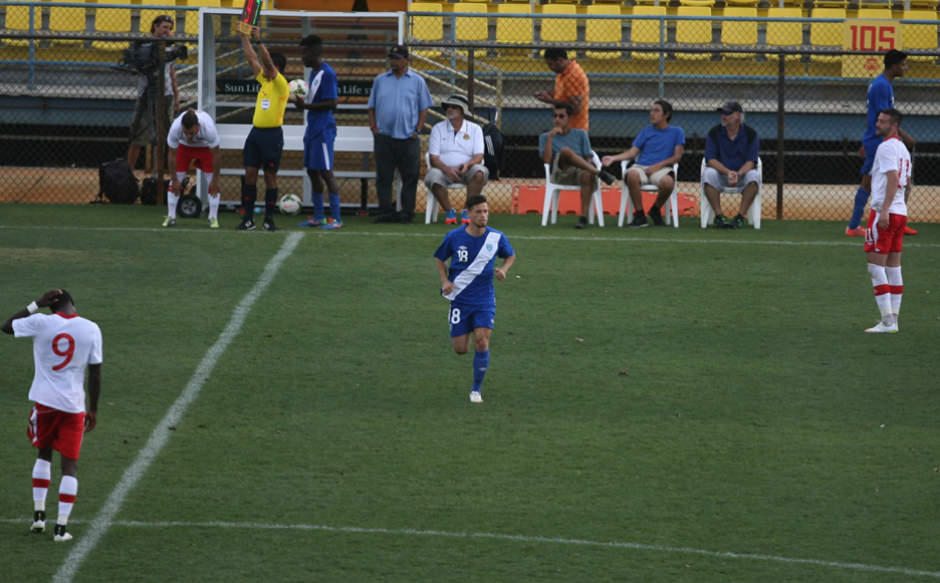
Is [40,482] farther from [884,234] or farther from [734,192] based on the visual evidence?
[734,192]

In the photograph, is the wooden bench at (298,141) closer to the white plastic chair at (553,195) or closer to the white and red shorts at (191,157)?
the white and red shorts at (191,157)

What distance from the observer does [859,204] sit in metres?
14.1

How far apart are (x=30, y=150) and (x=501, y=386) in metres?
14.5

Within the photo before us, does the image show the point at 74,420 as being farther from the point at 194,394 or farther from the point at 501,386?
the point at 501,386

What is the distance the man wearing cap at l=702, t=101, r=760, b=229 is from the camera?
14.3 meters

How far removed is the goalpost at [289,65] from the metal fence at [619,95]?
2845 millimetres

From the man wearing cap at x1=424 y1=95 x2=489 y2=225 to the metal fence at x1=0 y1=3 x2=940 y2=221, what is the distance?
3.86 meters

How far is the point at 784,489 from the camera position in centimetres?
666

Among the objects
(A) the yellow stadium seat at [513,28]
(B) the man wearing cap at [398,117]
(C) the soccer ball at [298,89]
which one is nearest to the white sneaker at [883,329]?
(B) the man wearing cap at [398,117]

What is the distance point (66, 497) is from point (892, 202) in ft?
22.1

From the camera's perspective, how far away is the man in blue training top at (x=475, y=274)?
7.95m

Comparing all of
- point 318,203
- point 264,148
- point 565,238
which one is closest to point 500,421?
point 565,238

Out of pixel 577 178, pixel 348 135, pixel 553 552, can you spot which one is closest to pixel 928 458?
pixel 553 552

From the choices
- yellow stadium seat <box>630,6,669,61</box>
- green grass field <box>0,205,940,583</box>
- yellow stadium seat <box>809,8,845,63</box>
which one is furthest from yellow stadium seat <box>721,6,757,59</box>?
green grass field <box>0,205,940,583</box>
